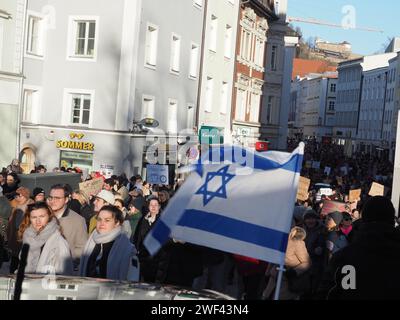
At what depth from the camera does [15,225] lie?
10.7 meters

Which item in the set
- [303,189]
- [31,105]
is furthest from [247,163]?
[31,105]

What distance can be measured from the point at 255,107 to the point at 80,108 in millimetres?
20237

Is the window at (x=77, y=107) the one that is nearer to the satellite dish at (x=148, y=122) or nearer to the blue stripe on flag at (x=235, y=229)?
the satellite dish at (x=148, y=122)

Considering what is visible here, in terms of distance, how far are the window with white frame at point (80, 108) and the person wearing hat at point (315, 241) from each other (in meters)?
20.3

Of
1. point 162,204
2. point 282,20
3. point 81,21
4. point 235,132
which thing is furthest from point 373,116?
point 162,204

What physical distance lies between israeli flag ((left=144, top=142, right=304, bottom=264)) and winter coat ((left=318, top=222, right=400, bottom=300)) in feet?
2.11

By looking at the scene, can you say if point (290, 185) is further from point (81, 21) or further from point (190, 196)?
point (81, 21)

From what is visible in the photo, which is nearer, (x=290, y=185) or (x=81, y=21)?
(x=290, y=185)

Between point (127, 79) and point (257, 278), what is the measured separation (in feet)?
70.9

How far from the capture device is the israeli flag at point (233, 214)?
5137 mm

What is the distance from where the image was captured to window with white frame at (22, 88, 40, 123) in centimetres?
3000

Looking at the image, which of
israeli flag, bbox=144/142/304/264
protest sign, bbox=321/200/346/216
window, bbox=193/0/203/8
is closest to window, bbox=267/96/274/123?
window, bbox=193/0/203/8

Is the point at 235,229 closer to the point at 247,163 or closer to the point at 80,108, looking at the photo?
the point at 247,163
